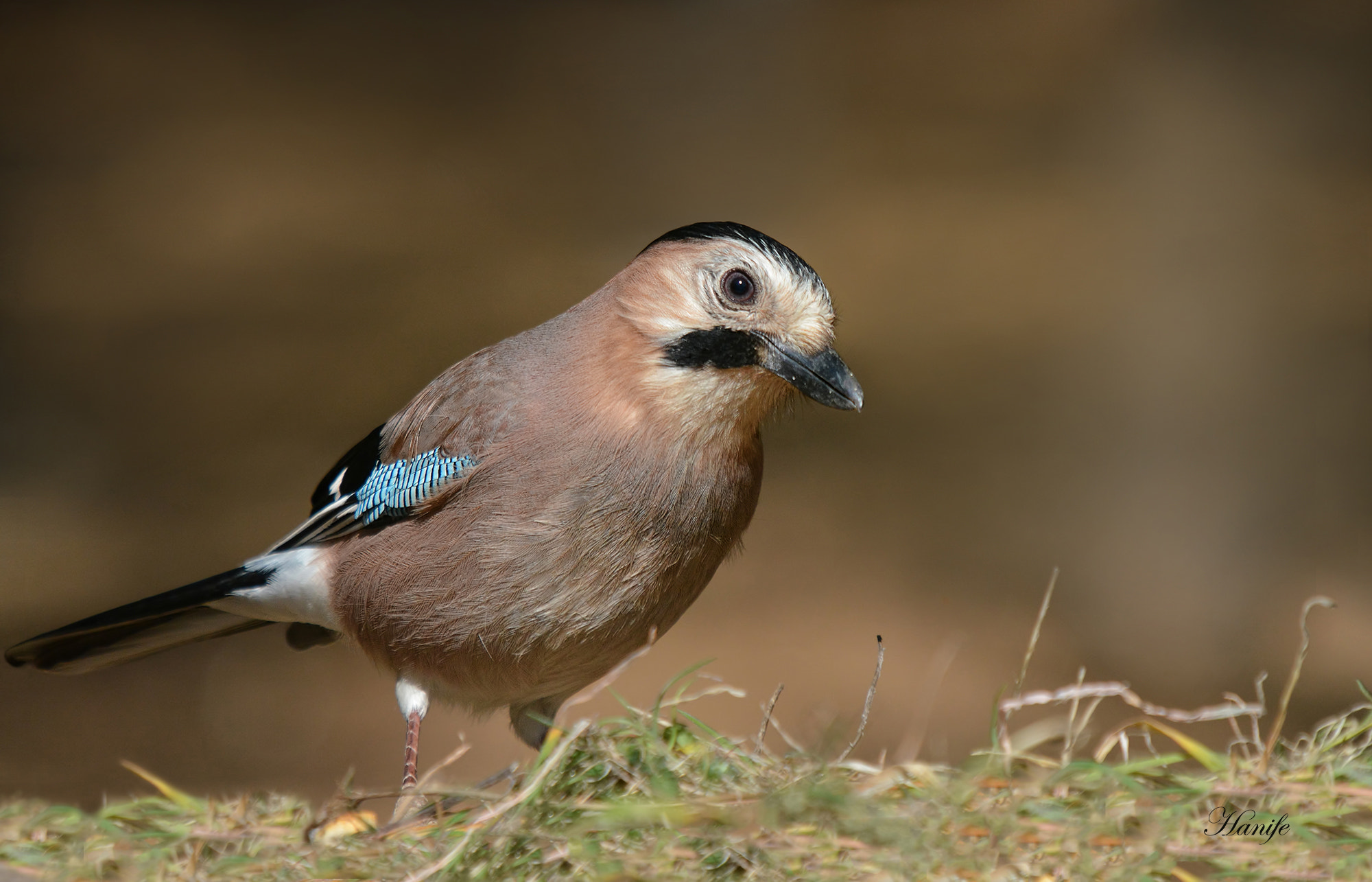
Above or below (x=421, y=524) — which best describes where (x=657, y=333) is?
above

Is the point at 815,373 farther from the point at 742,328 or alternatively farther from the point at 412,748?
the point at 412,748

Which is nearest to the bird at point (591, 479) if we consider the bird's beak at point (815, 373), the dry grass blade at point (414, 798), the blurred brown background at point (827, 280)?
the bird's beak at point (815, 373)

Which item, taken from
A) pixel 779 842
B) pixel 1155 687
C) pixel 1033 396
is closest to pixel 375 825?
pixel 779 842

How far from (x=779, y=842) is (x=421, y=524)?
3.92 feet

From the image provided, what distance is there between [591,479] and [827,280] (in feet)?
13.0

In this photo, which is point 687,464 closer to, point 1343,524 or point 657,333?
point 657,333

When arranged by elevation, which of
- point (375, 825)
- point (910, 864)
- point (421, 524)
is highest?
point (421, 524)

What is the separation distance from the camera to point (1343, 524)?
5.88 m

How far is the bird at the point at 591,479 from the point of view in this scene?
229 cm

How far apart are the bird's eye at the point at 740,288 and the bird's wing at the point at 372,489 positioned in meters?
0.60
